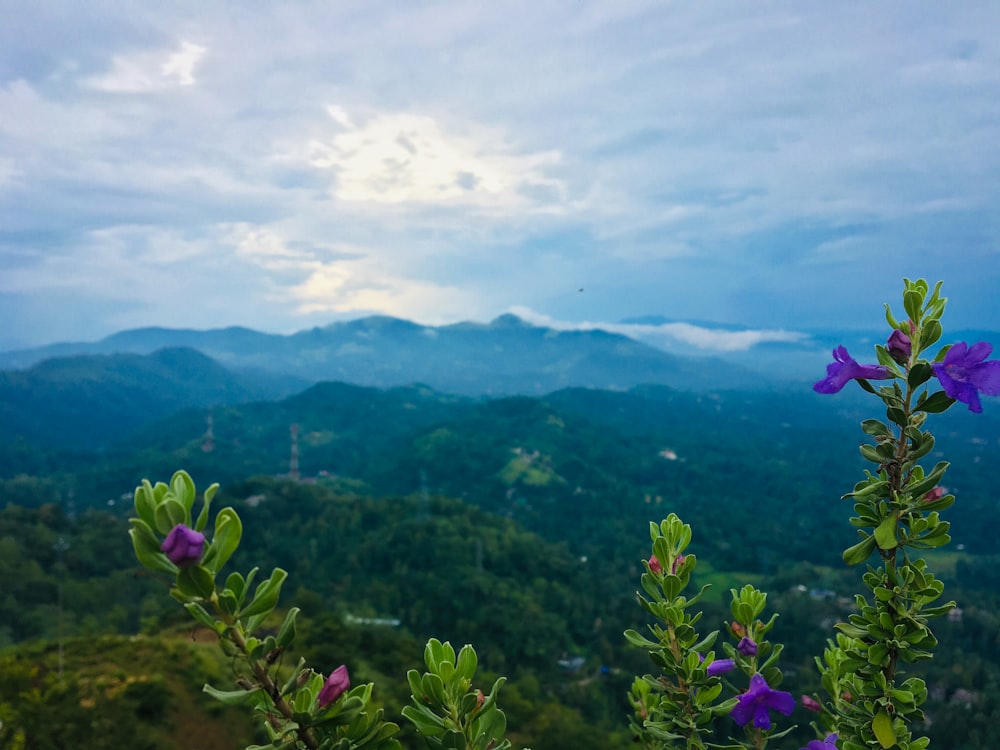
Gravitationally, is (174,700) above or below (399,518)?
above

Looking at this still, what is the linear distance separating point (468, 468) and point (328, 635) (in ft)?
246

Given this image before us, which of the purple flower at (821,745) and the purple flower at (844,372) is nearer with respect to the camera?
the purple flower at (844,372)

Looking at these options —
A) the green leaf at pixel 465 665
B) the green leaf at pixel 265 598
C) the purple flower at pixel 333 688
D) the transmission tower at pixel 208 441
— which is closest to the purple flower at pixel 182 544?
the green leaf at pixel 265 598

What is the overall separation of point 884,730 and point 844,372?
2.88 feet

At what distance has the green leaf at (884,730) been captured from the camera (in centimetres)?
147

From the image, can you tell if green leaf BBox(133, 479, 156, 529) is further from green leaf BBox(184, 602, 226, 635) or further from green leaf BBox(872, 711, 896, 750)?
green leaf BBox(872, 711, 896, 750)

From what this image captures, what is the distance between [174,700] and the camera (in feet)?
60.6

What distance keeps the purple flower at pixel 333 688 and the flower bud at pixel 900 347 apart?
148 cm

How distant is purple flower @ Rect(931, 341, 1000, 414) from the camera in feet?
4.75

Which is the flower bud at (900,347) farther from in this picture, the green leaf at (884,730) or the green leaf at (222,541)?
the green leaf at (222,541)

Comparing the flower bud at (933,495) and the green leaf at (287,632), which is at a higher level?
the flower bud at (933,495)

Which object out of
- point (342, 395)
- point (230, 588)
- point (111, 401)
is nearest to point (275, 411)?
point (342, 395)

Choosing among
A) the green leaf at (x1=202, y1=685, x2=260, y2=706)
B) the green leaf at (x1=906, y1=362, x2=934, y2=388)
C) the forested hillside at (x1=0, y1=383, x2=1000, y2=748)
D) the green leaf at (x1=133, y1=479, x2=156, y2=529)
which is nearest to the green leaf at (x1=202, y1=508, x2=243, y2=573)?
the green leaf at (x1=133, y1=479, x2=156, y2=529)

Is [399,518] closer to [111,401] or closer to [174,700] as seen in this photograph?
[174,700]
